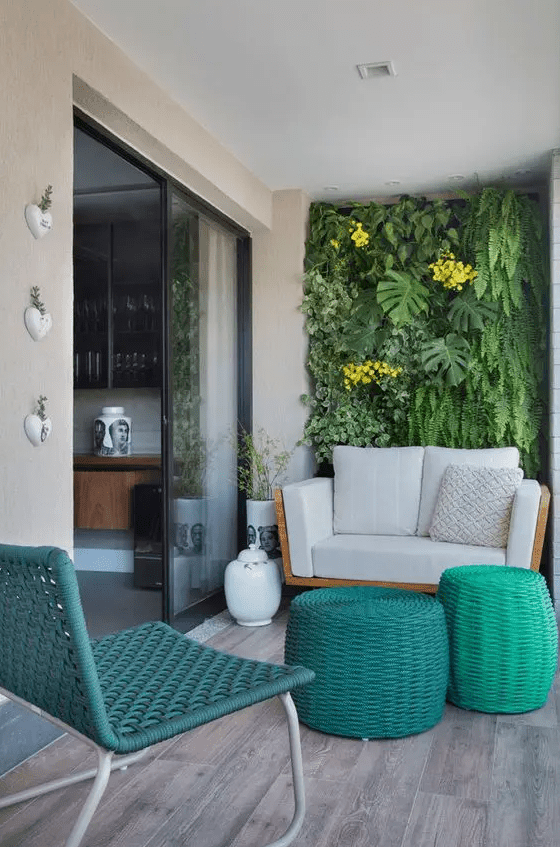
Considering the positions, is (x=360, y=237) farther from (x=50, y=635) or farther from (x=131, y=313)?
(x=50, y=635)

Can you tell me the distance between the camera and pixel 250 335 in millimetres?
5230

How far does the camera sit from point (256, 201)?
4.88m

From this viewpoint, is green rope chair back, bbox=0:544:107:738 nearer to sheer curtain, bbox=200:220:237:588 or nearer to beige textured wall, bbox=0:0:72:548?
beige textured wall, bbox=0:0:72:548

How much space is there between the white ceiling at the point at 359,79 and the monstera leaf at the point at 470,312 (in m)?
0.69

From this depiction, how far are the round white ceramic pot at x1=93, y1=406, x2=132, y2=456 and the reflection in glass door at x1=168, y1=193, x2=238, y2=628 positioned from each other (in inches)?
19.8

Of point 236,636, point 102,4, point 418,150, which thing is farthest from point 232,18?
point 236,636

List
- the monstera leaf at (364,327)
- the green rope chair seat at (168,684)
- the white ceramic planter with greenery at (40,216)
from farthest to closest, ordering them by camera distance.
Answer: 1. the monstera leaf at (364,327)
2. the white ceramic planter with greenery at (40,216)
3. the green rope chair seat at (168,684)

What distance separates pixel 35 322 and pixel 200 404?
189cm

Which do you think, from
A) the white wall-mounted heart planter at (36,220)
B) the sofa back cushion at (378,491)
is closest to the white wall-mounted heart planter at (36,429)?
the white wall-mounted heart planter at (36,220)

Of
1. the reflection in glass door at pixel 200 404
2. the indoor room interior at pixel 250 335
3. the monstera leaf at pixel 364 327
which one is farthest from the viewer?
the monstera leaf at pixel 364 327

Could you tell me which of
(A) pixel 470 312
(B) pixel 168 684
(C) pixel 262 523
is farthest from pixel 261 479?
(B) pixel 168 684

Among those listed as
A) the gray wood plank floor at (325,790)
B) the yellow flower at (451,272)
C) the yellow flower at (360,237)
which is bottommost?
the gray wood plank floor at (325,790)

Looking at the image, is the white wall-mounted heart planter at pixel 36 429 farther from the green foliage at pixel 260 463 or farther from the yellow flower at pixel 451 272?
the yellow flower at pixel 451 272

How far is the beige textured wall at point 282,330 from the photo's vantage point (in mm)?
5176
